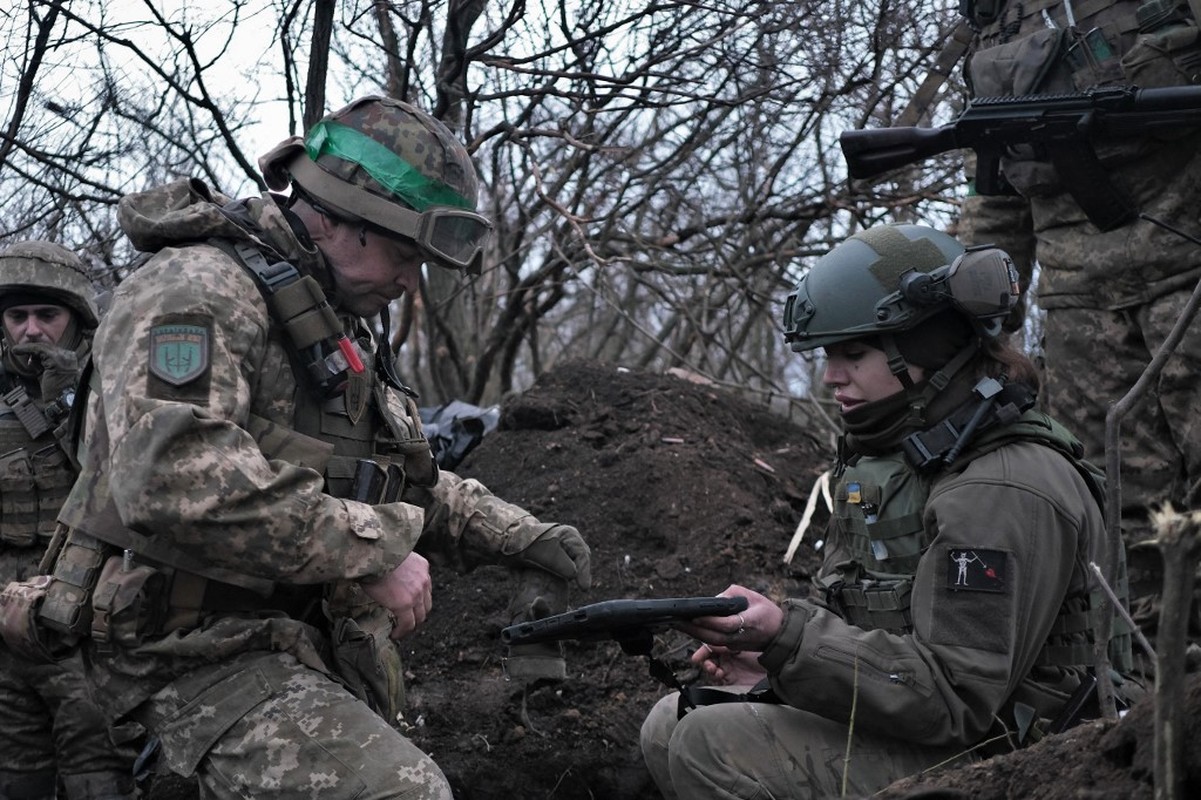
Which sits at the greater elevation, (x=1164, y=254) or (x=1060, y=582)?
(x=1164, y=254)

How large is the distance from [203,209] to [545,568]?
1.33 m

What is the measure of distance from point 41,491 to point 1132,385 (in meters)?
4.14

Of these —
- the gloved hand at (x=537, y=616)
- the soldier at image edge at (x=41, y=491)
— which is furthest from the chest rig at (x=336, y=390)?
the soldier at image edge at (x=41, y=491)

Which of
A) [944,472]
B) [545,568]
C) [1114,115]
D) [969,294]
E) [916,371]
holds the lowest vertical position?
[545,568]

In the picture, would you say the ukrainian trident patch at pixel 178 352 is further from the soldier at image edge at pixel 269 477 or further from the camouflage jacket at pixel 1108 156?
the camouflage jacket at pixel 1108 156

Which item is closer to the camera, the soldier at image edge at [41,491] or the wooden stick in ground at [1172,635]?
the wooden stick in ground at [1172,635]

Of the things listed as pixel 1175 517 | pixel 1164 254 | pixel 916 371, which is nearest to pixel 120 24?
pixel 916 371

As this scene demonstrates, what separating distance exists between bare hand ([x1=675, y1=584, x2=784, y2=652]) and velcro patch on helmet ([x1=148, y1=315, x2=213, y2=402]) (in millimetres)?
1226

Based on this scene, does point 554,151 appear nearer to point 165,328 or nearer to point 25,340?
point 25,340

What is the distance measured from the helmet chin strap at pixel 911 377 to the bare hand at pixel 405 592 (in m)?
1.25

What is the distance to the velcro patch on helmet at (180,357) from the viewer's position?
2701 mm

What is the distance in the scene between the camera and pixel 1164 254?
174 inches

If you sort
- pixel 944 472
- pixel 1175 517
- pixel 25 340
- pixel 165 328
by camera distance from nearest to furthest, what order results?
pixel 1175 517
pixel 165 328
pixel 944 472
pixel 25 340

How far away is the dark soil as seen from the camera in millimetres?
4457
